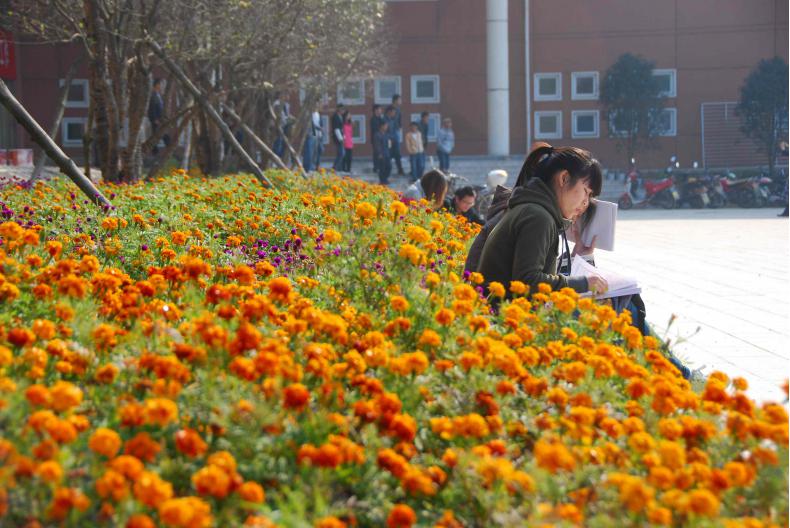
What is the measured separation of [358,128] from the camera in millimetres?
37000

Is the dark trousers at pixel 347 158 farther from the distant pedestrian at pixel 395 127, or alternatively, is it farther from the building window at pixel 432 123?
the building window at pixel 432 123

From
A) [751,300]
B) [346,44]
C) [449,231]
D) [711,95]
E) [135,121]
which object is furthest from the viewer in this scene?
[711,95]

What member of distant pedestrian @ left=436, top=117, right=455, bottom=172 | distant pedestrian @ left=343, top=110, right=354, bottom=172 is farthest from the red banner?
distant pedestrian @ left=436, top=117, right=455, bottom=172

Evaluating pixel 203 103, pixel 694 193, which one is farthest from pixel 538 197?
pixel 694 193

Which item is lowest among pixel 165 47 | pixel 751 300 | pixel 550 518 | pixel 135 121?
pixel 751 300

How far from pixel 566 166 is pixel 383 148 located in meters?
23.6

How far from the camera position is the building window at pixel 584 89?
37.3m

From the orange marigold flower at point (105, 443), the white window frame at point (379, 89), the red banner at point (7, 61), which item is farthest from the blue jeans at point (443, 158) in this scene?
the orange marigold flower at point (105, 443)

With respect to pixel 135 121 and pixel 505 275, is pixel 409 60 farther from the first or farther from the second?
pixel 505 275

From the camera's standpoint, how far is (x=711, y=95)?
3716 centimetres

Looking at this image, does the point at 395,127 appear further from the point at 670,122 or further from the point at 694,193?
the point at 670,122

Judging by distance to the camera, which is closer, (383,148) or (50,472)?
(50,472)

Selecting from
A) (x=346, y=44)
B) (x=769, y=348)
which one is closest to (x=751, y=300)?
(x=769, y=348)

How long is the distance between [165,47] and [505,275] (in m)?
9.66
